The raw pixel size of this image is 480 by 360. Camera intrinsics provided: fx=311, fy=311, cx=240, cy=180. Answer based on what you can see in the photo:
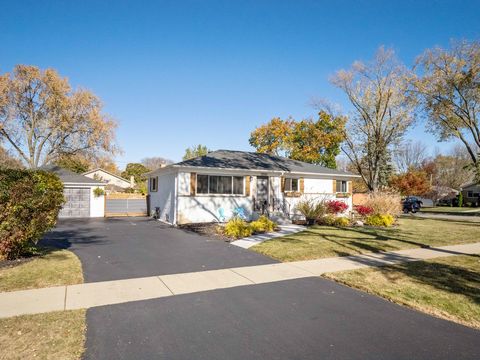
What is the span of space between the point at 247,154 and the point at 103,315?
1846cm

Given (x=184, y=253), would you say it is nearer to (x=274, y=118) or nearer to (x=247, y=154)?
(x=247, y=154)

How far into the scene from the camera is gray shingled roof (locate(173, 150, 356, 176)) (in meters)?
17.7

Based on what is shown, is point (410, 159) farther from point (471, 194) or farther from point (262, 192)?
point (262, 192)

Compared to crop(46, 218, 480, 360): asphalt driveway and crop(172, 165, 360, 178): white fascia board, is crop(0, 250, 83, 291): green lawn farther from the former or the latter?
crop(172, 165, 360, 178): white fascia board

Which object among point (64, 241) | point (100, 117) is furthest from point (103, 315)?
point (100, 117)

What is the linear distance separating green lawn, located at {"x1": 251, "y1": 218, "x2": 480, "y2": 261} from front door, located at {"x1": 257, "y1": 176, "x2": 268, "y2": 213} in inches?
201

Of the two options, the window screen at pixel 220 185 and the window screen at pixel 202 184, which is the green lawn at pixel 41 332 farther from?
the window screen at pixel 220 185

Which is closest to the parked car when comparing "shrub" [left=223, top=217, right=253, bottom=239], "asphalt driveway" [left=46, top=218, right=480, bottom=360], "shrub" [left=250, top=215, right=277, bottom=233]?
"shrub" [left=250, top=215, right=277, bottom=233]

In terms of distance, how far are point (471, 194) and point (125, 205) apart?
51.3 metres

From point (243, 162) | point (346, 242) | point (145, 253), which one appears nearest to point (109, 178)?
point (243, 162)

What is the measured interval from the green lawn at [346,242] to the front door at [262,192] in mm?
5106

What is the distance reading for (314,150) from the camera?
42188mm

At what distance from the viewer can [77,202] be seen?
21609 millimetres

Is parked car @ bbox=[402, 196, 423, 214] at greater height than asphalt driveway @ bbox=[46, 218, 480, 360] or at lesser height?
greater
